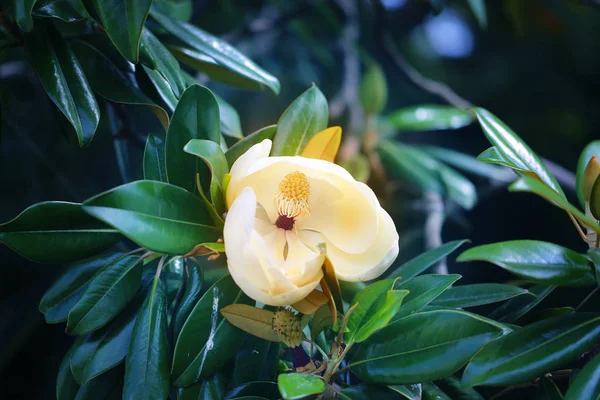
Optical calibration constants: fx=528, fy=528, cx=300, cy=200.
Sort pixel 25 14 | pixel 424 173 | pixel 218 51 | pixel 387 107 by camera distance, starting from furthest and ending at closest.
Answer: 1. pixel 387 107
2. pixel 424 173
3. pixel 218 51
4. pixel 25 14

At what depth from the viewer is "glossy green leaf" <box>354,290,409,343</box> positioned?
47 cm

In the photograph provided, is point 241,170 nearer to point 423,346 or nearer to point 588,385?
point 423,346

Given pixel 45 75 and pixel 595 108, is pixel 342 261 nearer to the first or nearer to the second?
pixel 45 75

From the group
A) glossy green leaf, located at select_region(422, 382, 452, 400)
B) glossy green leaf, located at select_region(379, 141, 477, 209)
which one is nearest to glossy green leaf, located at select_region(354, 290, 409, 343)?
glossy green leaf, located at select_region(422, 382, 452, 400)

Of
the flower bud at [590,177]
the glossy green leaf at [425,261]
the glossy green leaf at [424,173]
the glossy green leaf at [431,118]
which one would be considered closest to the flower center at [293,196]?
the glossy green leaf at [425,261]

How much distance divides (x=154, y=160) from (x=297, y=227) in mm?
184

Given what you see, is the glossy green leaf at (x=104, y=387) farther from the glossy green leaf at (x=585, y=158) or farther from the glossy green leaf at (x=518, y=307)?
the glossy green leaf at (x=585, y=158)

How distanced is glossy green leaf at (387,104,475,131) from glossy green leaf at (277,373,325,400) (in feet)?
3.22

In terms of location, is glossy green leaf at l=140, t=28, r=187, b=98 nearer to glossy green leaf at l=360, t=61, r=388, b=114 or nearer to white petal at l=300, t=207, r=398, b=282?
white petal at l=300, t=207, r=398, b=282

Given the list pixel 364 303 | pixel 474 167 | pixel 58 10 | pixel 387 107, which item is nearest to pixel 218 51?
pixel 58 10

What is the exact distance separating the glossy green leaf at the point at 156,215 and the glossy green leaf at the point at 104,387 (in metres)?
0.20

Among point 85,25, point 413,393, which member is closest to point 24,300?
point 85,25

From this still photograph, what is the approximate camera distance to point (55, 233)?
0.53 m

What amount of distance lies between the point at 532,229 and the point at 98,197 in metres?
1.57
